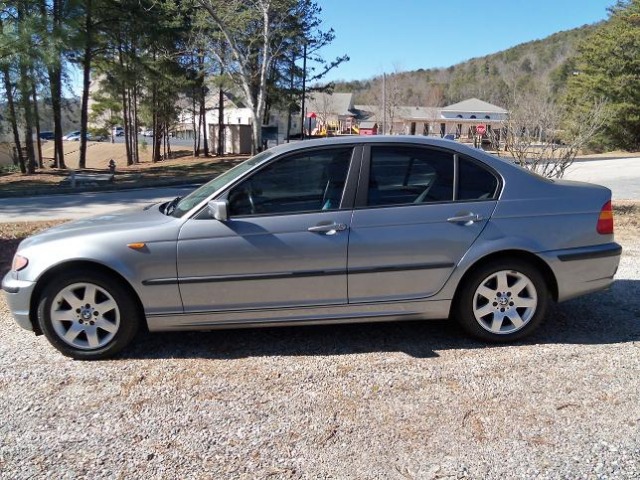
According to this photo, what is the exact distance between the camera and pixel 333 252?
3.77 meters

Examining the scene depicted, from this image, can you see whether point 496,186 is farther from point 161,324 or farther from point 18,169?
point 18,169

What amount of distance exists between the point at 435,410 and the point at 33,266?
2.87m

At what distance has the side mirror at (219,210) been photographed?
3664 mm

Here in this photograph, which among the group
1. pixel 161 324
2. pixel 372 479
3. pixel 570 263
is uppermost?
pixel 570 263

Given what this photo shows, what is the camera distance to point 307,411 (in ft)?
10.2

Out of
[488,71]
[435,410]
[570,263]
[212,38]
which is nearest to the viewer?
[435,410]

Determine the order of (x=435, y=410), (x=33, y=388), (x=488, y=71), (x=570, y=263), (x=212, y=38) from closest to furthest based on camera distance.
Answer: (x=435, y=410) < (x=33, y=388) < (x=570, y=263) < (x=212, y=38) < (x=488, y=71)

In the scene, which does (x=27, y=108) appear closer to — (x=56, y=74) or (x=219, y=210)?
(x=56, y=74)

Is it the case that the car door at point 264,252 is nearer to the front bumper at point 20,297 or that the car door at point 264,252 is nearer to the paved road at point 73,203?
the front bumper at point 20,297

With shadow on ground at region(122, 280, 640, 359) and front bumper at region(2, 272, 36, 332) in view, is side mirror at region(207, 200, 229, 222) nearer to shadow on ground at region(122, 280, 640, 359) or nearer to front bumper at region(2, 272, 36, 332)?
shadow on ground at region(122, 280, 640, 359)

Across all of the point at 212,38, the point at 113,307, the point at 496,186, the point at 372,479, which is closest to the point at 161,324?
the point at 113,307

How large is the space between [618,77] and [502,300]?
136ft

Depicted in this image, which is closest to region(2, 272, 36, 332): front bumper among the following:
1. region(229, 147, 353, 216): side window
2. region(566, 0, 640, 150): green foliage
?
region(229, 147, 353, 216): side window

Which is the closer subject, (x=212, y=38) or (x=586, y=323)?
(x=586, y=323)
